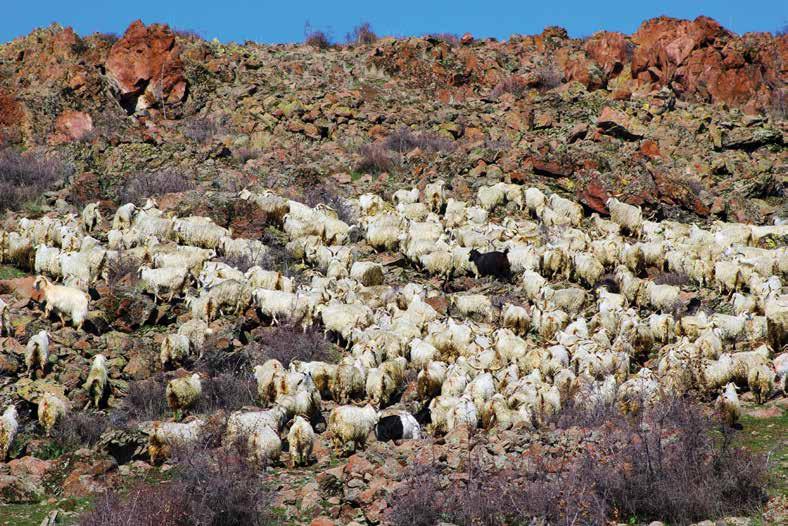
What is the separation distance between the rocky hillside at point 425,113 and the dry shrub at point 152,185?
362 millimetres

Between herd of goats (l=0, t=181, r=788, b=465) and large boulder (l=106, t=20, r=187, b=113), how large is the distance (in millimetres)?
10756

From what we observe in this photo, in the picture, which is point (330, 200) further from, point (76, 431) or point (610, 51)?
point (610, 51)

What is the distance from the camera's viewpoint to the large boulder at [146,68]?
98.5ft

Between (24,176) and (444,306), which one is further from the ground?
(24,176)

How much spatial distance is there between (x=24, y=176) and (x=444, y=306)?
43.1ft

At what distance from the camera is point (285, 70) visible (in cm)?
3331

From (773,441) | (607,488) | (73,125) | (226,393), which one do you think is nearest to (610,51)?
(73,125)

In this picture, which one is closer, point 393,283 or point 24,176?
point 393,283

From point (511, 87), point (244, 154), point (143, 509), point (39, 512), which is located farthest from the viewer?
point (511, 87)

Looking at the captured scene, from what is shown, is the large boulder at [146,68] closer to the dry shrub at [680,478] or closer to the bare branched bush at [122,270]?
the bare branched bush at [122,270]

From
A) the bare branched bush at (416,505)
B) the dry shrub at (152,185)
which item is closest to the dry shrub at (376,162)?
the dry shrub at (152,185)

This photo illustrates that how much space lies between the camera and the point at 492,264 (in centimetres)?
1809

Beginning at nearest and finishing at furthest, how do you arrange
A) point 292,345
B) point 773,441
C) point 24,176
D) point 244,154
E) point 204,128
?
point 773,441
point 292,345
point 24,176
point 244,154
point 204,128

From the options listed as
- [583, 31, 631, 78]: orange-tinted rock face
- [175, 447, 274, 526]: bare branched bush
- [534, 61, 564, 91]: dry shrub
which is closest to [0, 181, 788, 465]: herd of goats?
→ [175, 447, 274, 526]: bare branched bush
